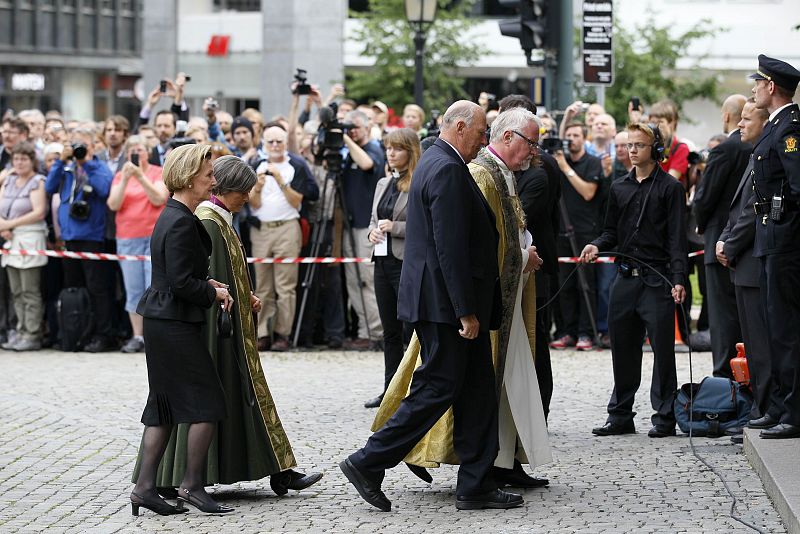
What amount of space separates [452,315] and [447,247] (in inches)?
14.2

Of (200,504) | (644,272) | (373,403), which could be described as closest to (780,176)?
(644,272)

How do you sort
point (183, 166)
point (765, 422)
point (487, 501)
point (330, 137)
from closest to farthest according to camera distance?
point (183, 166)
point (487, 501)
point (765, 422)
point (330, 137)

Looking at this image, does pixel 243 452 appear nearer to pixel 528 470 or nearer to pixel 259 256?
pixel 528 470

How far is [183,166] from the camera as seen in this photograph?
7828mm

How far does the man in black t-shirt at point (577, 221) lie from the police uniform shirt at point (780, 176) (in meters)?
5.60

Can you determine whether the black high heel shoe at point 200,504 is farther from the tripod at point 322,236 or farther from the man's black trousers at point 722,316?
the tripod at point 322,236

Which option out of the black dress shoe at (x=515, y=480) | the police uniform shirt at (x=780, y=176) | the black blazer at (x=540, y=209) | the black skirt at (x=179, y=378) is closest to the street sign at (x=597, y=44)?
the black blazer at (x=540, y=209)

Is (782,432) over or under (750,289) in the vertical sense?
under

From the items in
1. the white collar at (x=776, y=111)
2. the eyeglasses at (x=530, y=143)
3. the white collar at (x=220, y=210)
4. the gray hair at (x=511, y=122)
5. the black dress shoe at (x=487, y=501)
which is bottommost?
the black dress shoe at (x=487, y=501)

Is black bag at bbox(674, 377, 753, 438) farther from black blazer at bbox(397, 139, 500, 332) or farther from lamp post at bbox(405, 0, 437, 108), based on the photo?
lamp post at bbox(405, 0, 437, 108)

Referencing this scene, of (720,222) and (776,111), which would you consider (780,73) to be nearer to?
(776,111)

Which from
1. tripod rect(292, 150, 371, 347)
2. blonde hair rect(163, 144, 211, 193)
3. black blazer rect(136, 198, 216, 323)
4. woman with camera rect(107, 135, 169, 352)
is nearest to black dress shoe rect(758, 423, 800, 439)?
black blazer rect(136, 198, 216, 323)

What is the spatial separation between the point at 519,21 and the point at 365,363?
423 centimetres

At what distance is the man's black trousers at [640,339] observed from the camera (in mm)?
10070
